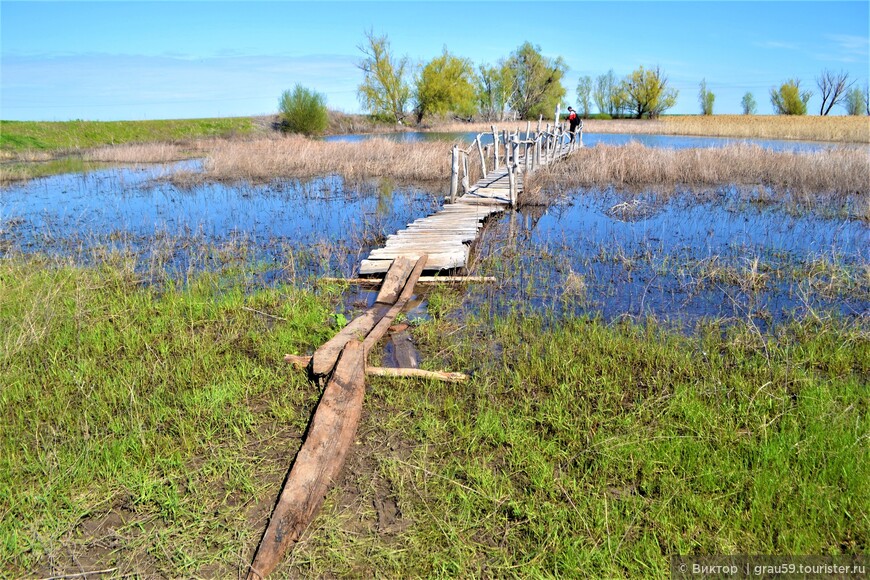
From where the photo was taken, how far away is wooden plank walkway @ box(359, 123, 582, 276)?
7.47 metres

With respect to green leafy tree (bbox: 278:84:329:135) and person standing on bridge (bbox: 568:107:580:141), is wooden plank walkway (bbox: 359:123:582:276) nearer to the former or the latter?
person standing on bridge (bbox: 568:107:580:141)

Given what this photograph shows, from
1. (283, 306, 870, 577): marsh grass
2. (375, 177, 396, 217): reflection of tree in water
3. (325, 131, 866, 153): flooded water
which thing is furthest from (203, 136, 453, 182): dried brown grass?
(283, 306, 870, 577): marsh grass

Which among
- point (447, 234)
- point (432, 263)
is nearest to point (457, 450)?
point (432, 263)

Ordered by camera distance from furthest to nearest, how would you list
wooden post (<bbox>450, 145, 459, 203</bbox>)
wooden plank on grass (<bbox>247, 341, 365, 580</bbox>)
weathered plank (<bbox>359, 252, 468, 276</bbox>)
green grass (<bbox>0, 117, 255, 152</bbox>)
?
green grass (<bbox>0, 117, 255, 152</bbox>) → wooden post (<bbox>450, 145, 459, 203</bbox>) → weathered plank (<bbox>359, 252, 468, 276</bbox>) → wooden plank on grass (<bbox>247, 341, 365, 580</bbox>)

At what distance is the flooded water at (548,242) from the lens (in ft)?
21.0

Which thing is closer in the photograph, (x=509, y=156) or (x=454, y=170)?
(x=454, y=170)

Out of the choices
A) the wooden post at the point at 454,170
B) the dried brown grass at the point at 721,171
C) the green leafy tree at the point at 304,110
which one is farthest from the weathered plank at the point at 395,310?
the green leafy tree at the point at 304,110

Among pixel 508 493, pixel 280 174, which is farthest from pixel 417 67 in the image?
pixel 508 493

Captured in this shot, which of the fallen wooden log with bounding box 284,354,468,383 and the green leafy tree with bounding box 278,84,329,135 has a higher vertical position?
the green leafy tree with bounding box 278,84,329,135

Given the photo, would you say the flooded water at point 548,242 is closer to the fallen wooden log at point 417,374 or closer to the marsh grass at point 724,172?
the marsh grass at point 724,172

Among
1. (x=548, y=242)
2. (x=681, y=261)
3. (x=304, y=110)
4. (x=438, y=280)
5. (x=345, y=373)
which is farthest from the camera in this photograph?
(x=304, y=110)

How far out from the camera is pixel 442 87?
51.4 meters

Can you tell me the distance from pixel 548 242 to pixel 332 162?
40.0 feet

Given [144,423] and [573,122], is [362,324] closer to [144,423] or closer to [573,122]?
[144,423]
